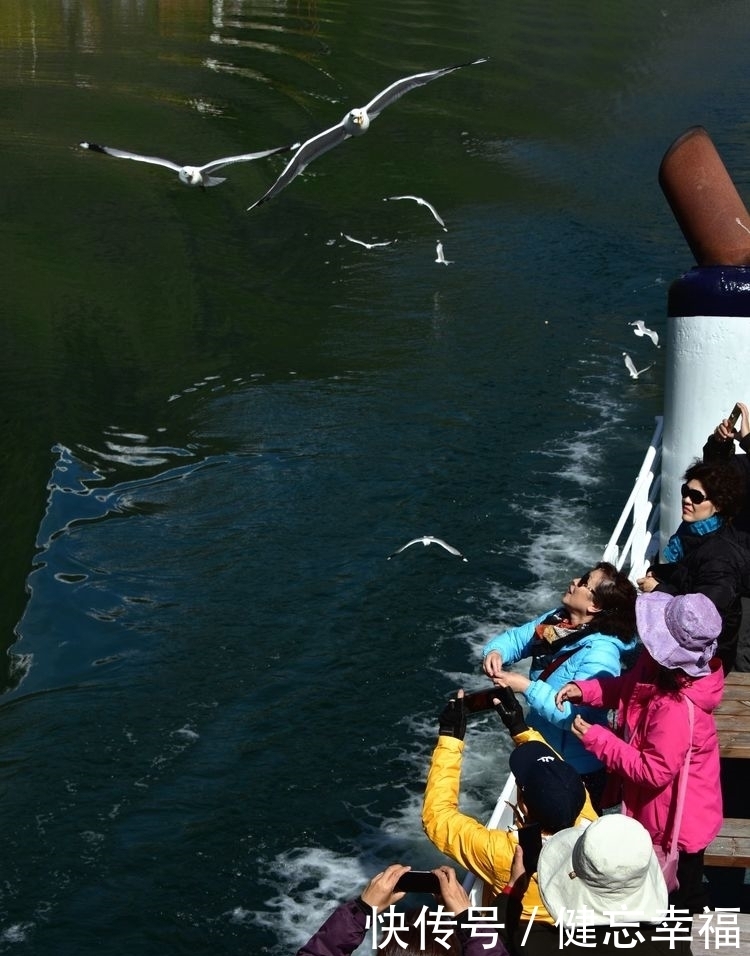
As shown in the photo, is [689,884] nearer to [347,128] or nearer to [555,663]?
[555,663]

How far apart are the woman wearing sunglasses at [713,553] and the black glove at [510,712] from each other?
1.22 meters

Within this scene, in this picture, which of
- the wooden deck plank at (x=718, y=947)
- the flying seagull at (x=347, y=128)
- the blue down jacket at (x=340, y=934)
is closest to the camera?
the blue down jacket at (x=340, y=934)

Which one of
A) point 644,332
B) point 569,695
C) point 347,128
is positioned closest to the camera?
point 569,695

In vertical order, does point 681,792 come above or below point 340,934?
above

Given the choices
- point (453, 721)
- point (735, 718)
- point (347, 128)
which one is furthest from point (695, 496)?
point (347, 128)

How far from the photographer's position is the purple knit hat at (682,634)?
15.9 ft

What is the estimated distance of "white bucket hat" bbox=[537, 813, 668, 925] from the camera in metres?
3.85

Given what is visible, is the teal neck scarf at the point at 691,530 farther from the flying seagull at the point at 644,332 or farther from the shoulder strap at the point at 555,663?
the flying seagull at the point at 644,332

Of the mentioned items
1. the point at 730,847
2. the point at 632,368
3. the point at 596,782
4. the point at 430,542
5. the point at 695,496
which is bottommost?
the point at 430,542

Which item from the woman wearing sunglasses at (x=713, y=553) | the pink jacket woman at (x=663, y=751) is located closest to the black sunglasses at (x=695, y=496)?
the woman wearing sunglasses at (x=713, y=553)

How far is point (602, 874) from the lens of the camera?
12.7 feet

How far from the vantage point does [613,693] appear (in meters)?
5.31

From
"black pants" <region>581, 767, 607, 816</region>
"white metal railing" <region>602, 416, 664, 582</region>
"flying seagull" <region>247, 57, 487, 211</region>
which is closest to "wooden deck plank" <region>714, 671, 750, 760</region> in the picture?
"black pants" <region>581, 767, 607, 816</region>

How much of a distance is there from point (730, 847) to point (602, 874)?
5.94ft
